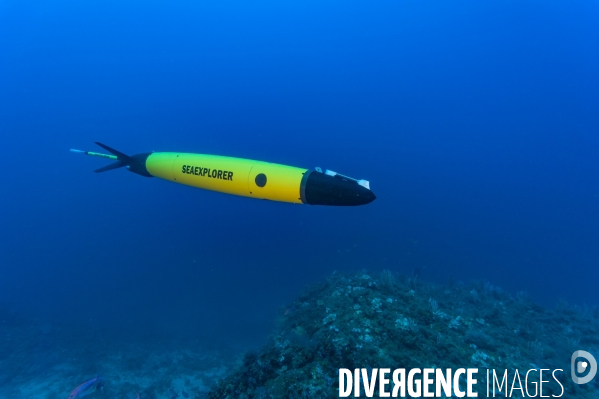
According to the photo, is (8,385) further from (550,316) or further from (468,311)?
(550,316)

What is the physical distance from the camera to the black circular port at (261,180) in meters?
8.30

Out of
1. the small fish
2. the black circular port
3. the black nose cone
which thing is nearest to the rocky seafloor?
the black nose cone

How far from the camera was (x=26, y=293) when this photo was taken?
23.0 m

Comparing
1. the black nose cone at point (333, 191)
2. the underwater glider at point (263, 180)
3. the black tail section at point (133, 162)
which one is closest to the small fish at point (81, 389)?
the black tail section at point (133, 162)

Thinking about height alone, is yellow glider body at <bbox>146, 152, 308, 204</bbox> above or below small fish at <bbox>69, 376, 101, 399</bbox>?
above

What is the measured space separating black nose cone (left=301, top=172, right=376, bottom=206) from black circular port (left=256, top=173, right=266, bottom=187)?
1.26 metres

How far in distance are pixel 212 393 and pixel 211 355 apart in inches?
473

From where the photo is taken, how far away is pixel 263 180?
327 inches

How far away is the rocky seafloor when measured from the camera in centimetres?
521

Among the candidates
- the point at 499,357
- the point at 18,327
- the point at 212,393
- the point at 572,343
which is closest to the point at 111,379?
the point at 18,327

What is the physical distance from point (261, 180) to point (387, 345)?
5257 mm

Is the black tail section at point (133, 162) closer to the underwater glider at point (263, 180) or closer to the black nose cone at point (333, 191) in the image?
the underwater glider at point (263, 180)

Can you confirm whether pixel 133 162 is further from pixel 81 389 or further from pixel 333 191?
pixel 81 389

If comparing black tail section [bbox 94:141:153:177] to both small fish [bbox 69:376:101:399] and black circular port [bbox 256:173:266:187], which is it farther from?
small fish [bbox 69:376:101:399]
